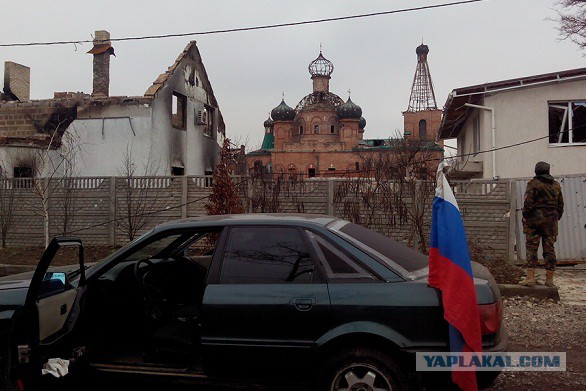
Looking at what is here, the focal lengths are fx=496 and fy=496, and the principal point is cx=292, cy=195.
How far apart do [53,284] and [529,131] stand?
1430 centimetres

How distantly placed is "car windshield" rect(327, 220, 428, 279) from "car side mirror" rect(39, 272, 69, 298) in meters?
2.10

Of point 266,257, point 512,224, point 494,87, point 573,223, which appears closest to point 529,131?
point 494,87

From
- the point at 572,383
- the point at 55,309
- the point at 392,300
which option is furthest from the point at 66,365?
the point at 572,383

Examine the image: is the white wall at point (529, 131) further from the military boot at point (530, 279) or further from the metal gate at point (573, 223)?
the military boot at point (530, 279)

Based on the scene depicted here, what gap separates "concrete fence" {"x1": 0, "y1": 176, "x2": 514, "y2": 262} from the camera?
35.4 feet

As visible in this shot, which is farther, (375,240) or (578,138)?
(578,138)

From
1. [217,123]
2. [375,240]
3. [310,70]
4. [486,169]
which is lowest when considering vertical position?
[375,240]

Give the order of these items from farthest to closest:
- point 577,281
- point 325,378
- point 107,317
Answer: point 577,281, point 107,317, point 325,378

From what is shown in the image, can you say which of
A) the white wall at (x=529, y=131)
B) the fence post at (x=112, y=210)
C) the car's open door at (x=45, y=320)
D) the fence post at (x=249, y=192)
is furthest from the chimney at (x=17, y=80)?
the car's open door at (x=45, y=320)

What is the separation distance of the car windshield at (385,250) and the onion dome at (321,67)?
6624cm

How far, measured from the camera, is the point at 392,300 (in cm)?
336

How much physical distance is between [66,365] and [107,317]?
2.21ft

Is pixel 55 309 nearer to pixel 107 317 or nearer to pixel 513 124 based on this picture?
pixel 107 317

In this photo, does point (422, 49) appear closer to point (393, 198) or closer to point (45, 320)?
point (393, 198)
